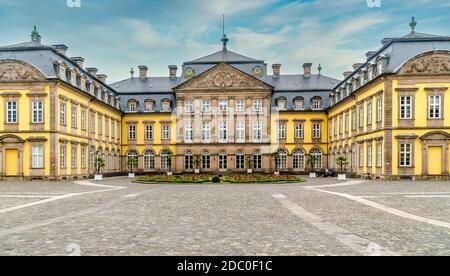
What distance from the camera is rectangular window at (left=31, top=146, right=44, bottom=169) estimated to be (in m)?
33.9

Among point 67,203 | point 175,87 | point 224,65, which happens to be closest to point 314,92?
point 224,65

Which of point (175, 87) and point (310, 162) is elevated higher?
point (175, 87)

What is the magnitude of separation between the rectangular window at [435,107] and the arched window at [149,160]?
34671 millimetres

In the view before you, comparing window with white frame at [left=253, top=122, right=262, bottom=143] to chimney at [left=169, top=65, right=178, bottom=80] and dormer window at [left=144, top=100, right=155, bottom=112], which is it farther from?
chimney at [left=169, top=65, right=178, bottom=80]

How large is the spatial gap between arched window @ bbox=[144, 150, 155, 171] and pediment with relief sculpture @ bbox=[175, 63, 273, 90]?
9.98 meters

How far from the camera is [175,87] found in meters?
50.6

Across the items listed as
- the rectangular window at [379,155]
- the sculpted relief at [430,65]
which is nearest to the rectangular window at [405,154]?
the rectangular window at [379,155]

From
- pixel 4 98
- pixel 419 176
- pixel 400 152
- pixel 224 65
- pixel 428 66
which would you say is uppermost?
pixel 224 65

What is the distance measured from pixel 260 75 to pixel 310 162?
13.8m

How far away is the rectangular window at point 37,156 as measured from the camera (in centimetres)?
3388

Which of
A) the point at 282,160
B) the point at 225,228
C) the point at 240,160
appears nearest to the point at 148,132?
the point at 240,160

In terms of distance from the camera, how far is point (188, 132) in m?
51.7

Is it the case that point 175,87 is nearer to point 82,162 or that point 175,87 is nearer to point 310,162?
point 82,162

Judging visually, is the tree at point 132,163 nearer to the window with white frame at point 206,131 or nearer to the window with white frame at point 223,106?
the window with white frame at point 206,131
